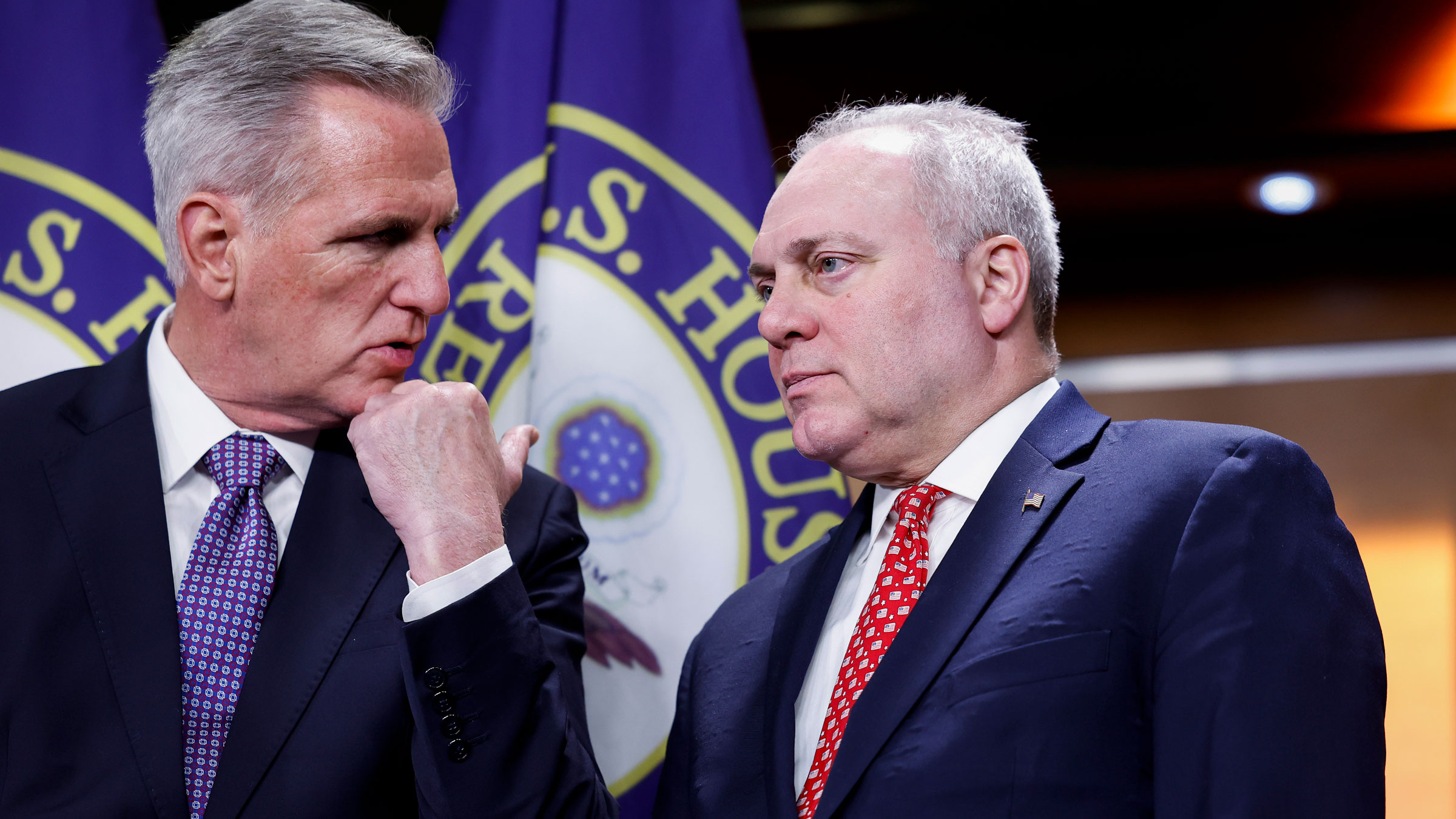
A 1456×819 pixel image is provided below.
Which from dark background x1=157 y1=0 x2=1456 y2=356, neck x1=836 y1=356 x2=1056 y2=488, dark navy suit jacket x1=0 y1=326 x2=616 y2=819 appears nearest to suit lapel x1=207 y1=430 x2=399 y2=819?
dark navy suit jacket x1=0 y1=326 x2=616 y2=819

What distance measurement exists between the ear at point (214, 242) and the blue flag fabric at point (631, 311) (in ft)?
2.36

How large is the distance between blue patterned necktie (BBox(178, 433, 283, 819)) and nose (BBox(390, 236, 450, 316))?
334mm

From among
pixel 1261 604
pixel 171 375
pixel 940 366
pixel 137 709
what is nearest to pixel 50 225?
pixel 171 375

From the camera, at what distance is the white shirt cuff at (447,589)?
1726 mm

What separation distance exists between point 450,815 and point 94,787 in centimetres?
48

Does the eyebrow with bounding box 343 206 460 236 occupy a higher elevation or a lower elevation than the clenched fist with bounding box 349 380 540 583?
higher

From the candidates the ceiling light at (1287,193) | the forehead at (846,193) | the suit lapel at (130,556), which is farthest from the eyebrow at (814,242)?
the ceiling light at (1287,193)

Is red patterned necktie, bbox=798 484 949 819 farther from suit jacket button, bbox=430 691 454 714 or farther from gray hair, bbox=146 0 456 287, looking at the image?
gray hair, bbox=146 0 456 287

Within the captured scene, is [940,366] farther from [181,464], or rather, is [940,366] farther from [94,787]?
[94,787]

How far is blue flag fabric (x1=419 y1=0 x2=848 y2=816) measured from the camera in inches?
104

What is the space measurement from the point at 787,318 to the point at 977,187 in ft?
1.17

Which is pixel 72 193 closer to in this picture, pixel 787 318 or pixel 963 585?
pixel 787 318

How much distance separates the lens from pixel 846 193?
1950mm

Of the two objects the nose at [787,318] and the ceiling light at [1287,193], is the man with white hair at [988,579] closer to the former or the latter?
the nose at [787,318]
